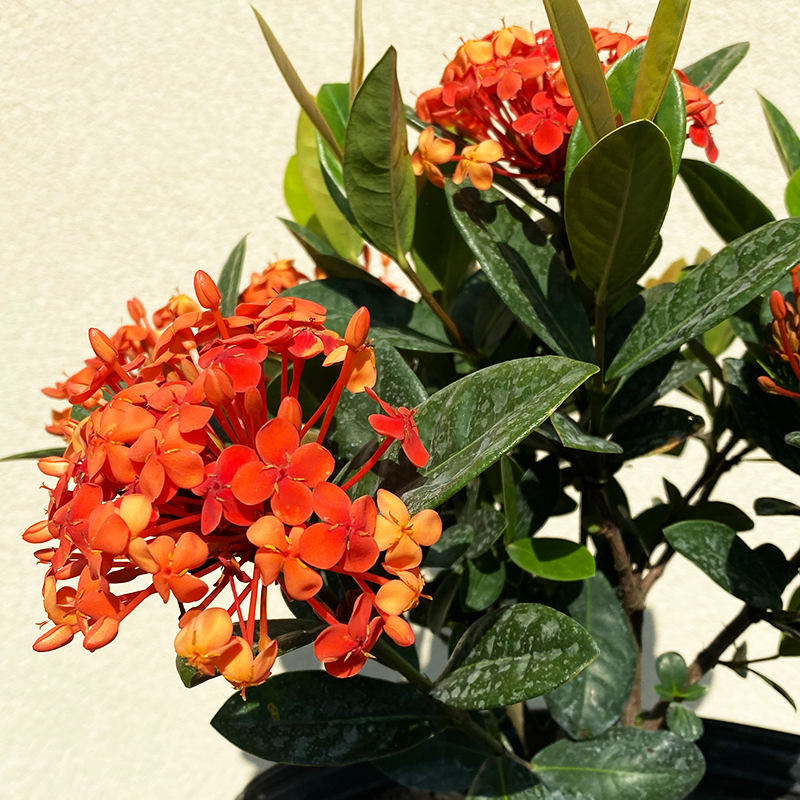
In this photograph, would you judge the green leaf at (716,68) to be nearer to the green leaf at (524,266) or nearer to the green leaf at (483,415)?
the green leaf at (524,266)

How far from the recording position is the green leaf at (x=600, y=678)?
0.54 m

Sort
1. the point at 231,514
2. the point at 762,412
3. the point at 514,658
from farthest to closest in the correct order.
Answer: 1. the point at 762,412
2. the point at 514,658
3. the point at 231,514

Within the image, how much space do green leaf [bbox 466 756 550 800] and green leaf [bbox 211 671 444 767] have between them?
0.19 feet

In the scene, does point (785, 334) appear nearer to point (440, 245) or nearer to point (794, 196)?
point (794, 196)

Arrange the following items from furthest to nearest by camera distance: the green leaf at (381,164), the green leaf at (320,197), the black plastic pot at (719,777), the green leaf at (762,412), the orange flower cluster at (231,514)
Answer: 1. the black plastic pot at (719,777)
2. the green leaf at (320,197)
3. the green leaf at (762,412)
4. the green leaf at (381,164)
5. the orange flower cluster at (231,514)

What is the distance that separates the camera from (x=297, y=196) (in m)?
0.73

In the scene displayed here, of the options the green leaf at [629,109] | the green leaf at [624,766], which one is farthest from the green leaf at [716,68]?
the green leaf at [624,766]

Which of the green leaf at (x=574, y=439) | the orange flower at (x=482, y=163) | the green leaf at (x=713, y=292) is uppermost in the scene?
the orange flower at (x=482, y=163)

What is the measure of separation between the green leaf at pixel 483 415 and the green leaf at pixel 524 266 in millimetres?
90

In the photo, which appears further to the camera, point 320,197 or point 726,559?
point 320,197

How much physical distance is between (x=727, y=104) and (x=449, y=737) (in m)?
1.09

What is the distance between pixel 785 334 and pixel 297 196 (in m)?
0.45

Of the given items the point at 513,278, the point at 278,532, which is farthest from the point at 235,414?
the point at 513,278

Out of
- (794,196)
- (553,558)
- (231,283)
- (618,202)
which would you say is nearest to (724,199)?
(794,196)
